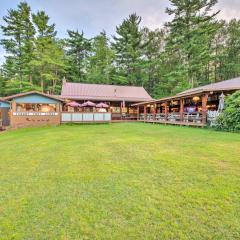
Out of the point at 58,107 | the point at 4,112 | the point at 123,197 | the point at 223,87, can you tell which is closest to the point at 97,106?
the point at 58,107

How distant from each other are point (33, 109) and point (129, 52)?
21.6 m

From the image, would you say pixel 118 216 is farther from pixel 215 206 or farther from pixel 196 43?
pixel 196 43

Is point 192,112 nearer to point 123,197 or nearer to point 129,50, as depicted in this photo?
point 123,197

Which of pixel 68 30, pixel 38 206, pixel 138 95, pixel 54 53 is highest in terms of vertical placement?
pixel 68 30

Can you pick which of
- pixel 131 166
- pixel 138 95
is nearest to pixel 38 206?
pixel 131 166

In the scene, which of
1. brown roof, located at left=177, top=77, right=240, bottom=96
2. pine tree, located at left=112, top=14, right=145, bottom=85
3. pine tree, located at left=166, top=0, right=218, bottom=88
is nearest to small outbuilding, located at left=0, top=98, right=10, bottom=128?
brown roof, located at left=177, top=77, right=240, bottom=96

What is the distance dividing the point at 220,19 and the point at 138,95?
19406 millimetres

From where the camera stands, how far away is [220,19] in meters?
→ 31.4

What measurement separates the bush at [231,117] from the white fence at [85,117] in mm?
11138

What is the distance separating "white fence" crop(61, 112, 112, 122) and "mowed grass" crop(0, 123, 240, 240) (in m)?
13.4

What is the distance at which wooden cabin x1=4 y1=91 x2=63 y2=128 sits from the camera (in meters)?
17.0

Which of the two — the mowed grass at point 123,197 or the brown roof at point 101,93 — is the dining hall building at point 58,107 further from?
the mowed grass at point 123,197

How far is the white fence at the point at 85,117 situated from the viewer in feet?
61.1

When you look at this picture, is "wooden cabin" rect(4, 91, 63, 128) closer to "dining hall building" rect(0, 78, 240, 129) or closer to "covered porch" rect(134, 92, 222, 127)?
"dining hall building" rect(0, 78, 240, 129)
